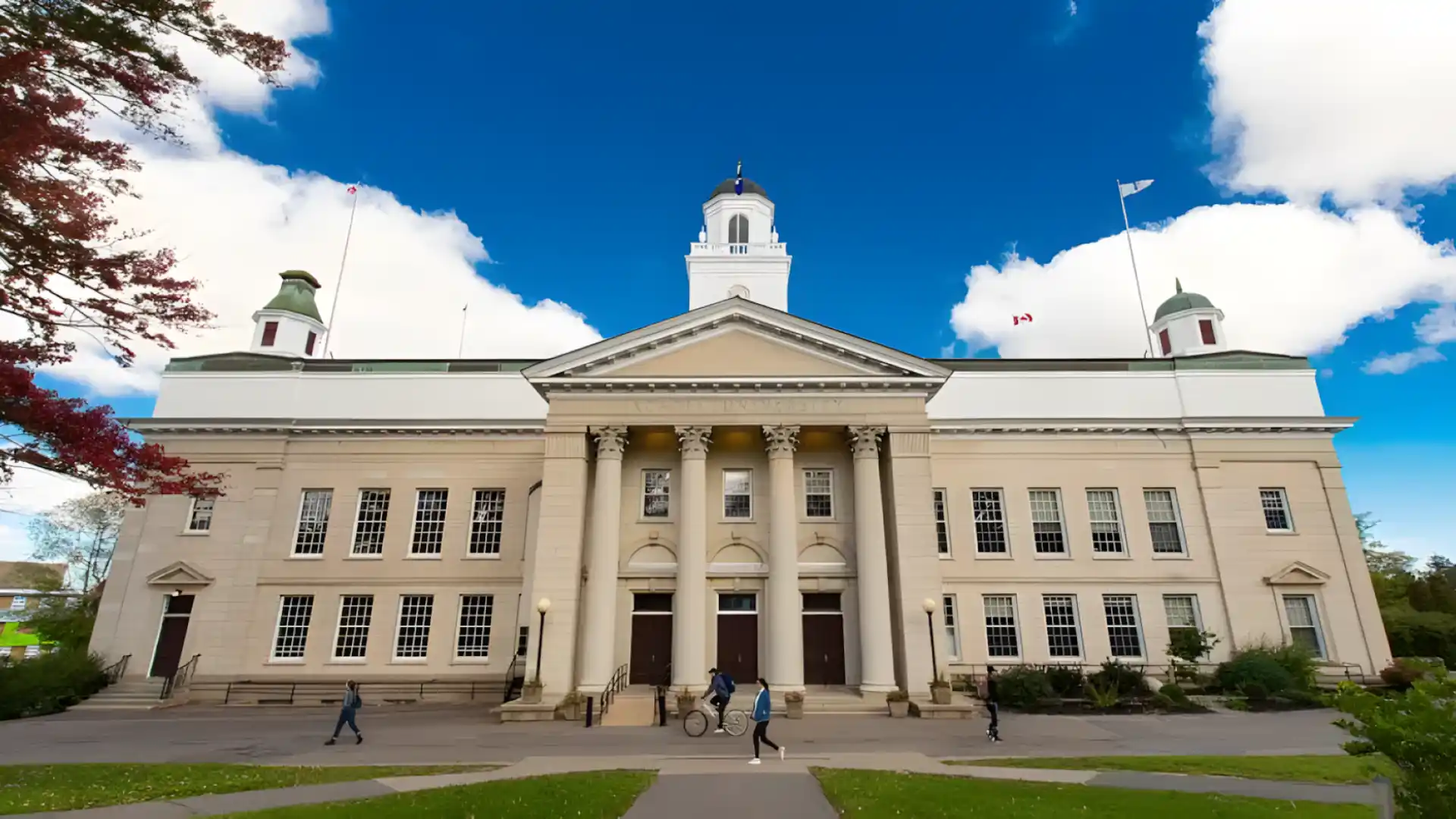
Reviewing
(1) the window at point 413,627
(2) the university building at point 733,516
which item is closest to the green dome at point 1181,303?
(2) the university building at point 733,516

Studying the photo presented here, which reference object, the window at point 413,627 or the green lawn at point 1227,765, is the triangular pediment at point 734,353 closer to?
the window at point 413,627

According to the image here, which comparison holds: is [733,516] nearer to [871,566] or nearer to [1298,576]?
[871,566]

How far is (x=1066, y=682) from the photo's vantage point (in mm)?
25500

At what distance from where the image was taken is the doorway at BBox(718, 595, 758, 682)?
25.6 metres

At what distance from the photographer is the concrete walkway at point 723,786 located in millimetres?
10398

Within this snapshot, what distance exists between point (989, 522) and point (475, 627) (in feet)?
74.6

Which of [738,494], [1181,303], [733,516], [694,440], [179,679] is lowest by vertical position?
[179,679]

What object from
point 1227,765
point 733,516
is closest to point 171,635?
point 733,516

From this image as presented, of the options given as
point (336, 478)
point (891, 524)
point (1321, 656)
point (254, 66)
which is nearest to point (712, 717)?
point (891, 524)

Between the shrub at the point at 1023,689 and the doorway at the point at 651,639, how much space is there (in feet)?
38.1

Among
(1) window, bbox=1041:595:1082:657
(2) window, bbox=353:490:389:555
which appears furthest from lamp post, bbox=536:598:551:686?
(1) window, bbox=1041:595:1082:657

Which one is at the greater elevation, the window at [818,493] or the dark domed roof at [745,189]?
the dark domed roof at [745,189]

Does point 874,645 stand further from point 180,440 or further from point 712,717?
point 180,440

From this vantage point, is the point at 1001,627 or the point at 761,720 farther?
the point at 1001,627
